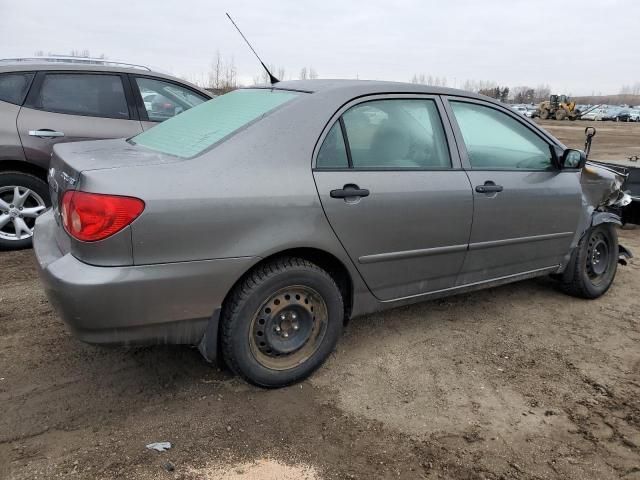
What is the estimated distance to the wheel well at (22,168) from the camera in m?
4.84

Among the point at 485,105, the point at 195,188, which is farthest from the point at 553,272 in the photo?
the point at 195,188

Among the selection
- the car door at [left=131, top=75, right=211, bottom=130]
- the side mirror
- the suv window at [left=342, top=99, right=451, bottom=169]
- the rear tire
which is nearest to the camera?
the suv window at [left=342, top=99, right=451, bottom=169]

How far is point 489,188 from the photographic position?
3504 millimetres

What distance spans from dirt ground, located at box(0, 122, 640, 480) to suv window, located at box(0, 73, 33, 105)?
6.55 feet

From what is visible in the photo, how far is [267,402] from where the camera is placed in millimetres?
2818

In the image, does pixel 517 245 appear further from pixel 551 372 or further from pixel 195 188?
pixel 195 188

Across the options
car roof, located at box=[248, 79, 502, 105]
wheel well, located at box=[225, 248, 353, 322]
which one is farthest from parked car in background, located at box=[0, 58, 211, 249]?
wheel well, located at box=[225, 248, 353, 322]

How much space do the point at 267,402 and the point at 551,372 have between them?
176 cm

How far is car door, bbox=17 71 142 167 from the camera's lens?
4.88 meters

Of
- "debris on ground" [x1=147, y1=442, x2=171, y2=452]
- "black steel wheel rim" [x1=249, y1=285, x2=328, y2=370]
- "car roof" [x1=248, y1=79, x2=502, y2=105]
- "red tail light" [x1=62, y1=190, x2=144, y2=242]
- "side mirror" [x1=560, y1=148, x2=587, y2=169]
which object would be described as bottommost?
"debris on ground" [x1=147, y1=442, x2=171, y2=452]

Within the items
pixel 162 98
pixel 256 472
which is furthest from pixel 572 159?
pixel 162 98

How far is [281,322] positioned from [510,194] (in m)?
1.81

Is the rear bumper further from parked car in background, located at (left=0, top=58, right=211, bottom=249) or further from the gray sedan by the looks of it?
parked car in background, located at (left=0, top=58, right=211, bottom=249)

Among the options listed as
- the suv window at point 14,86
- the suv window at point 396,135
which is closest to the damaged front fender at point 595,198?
the suv window at point 396,135
